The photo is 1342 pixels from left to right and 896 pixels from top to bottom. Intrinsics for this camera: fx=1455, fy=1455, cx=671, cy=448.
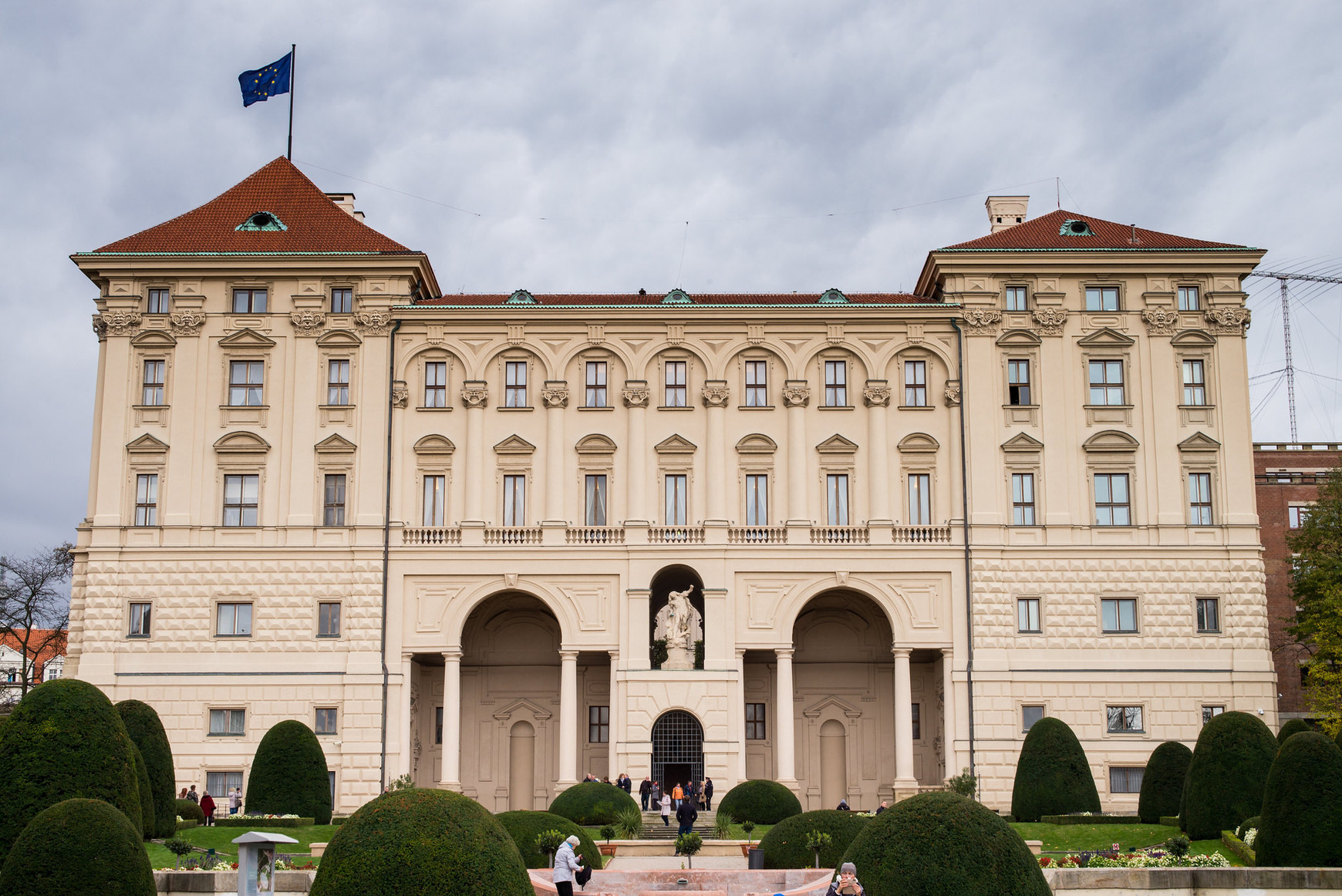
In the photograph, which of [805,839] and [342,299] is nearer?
[805,839]

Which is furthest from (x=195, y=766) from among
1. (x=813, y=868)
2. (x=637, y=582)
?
(x=813, y=868)

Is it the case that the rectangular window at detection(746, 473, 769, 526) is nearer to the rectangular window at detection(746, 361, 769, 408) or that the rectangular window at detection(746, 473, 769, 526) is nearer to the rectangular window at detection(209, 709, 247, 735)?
the rectangular window at detection(746, 361, 769, 408)

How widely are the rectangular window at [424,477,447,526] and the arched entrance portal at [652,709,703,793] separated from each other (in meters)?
10.6

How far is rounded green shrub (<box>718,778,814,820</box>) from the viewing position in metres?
42.3

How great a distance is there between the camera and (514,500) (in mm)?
51438

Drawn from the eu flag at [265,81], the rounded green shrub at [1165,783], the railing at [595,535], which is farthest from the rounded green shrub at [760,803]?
the eu flag at [265,81]

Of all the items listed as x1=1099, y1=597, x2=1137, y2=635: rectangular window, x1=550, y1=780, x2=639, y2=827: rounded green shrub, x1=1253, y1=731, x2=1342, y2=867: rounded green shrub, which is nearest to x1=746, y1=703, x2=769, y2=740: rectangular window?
x1=550, y1=780, x2=639, y2=827: rounded green shrub

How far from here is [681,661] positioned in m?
49.7

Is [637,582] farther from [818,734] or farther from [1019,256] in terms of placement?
[1019,256]

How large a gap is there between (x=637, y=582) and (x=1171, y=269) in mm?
22078

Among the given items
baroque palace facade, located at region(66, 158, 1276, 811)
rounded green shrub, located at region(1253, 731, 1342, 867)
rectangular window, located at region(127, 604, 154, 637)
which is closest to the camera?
rounded green shrub, located at region(1253, 731, 1342, 867)

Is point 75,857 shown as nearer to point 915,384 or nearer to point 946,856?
point 946,856

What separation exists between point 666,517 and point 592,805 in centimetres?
1244

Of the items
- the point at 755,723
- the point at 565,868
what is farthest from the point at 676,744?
the point at 565,868
